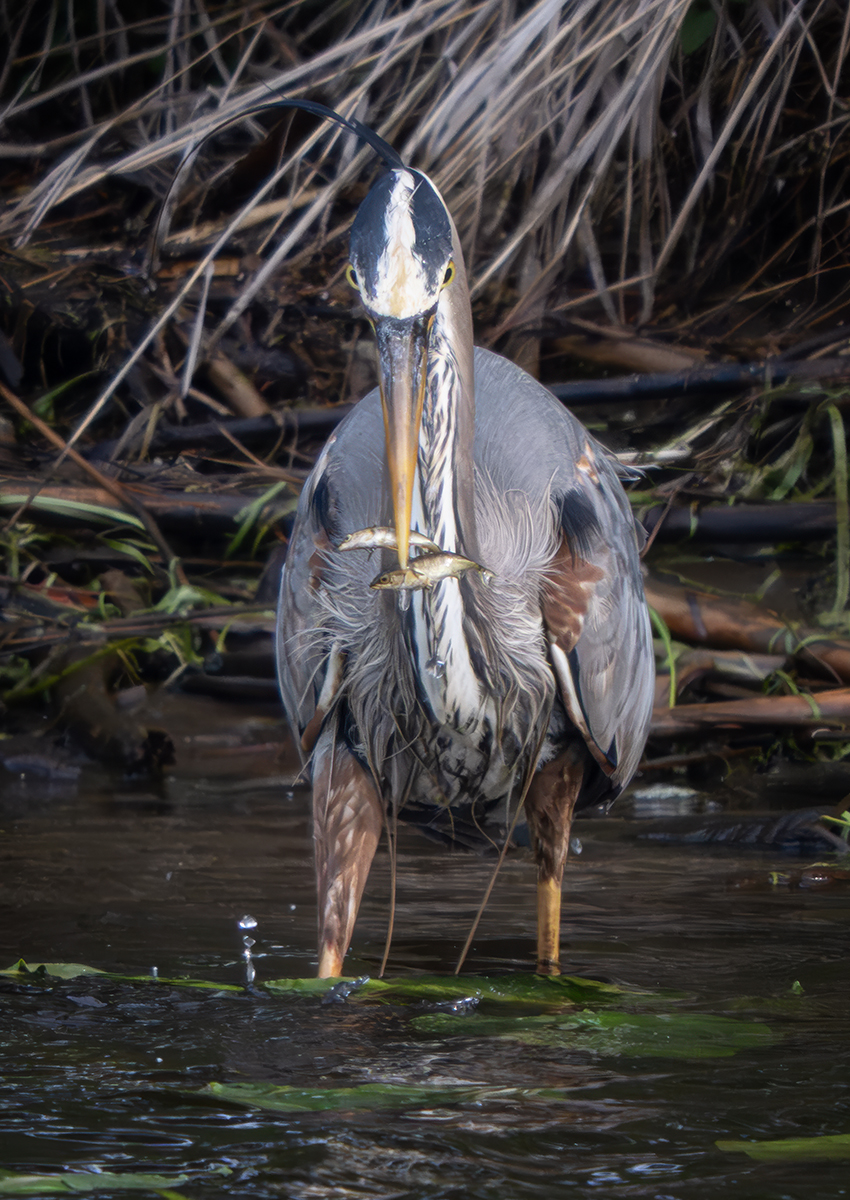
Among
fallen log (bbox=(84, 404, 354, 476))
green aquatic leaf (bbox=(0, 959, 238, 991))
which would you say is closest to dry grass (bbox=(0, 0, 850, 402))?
fallen log (bbox=(84, 404, 354, 476))

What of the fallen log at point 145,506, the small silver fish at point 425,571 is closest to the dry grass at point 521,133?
the fallen log at point 145,506

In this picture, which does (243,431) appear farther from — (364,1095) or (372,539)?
(364,1095)

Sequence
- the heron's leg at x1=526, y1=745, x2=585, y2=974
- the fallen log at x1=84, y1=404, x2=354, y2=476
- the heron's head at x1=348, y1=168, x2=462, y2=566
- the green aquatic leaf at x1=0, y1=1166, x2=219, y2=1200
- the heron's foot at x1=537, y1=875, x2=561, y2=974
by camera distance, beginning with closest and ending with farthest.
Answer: the green aquatic leaf at x1=0, y1=1166, x2=219, y2=1200
the heron's head at x1=348, y1=168, x2=462, y2=566
the heron's foot at x1=537, y1=875, x2=561, y2=974
the heron's leg at x1=526, y1=745, x2=585, y2=974
the fallen log at x1=84, y1=404, x2=354, y2=476

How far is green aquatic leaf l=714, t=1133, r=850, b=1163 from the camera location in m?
1.93

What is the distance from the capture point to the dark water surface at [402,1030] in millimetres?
1912

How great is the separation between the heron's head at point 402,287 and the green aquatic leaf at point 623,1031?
86cm

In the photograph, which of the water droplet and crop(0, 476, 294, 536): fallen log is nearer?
the water droplet

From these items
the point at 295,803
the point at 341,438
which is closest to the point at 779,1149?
the point at 341,438

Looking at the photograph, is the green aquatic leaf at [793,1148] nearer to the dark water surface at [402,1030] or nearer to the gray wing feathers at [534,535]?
the dark water surface at [402,1030]

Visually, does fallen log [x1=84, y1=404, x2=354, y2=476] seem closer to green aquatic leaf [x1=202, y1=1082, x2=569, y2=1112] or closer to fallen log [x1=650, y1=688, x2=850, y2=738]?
fallen log [x1=650, y1=688, x2=850, y2=738]

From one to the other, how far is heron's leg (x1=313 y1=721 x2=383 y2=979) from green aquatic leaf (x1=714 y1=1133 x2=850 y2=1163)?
1255 mm

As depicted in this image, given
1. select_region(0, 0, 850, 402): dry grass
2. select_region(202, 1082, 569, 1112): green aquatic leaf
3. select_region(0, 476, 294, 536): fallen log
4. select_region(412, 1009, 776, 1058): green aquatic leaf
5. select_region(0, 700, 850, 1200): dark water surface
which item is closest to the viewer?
select_region(0, 700, 850, 1200): dark water surface

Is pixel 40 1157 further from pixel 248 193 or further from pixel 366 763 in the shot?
pixel 248 193

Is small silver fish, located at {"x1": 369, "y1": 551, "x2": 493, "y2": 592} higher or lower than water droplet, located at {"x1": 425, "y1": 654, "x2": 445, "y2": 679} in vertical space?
higher
